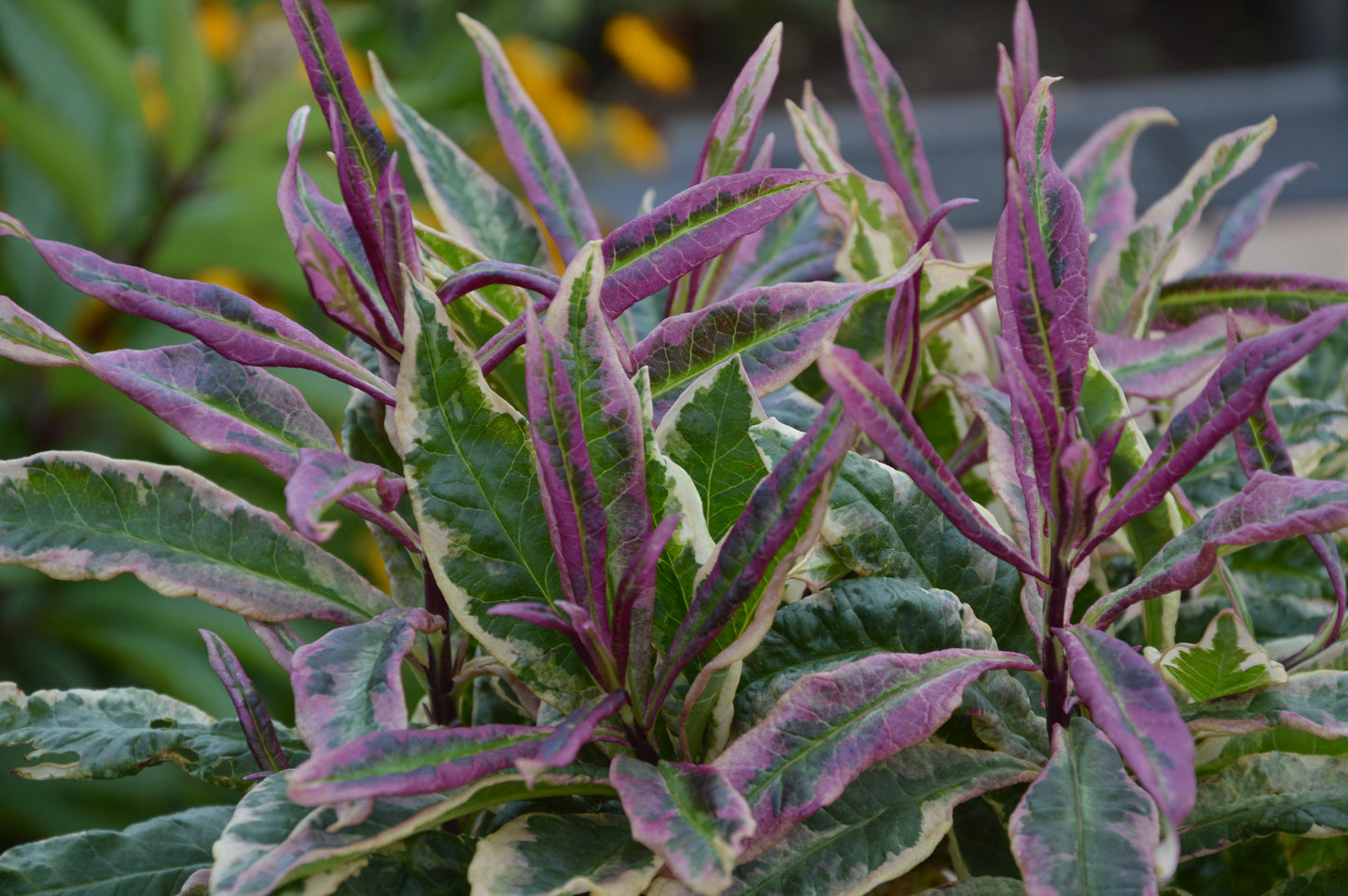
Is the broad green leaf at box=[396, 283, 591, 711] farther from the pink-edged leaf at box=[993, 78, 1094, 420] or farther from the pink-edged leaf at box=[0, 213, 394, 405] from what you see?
the pink-edged leaf at box=[993, 78, 1094, 420]

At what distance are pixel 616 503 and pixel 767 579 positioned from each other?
6 cm

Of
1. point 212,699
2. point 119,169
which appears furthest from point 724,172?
point 119,169

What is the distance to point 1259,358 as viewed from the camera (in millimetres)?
402

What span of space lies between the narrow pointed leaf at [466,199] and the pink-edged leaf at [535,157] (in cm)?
2

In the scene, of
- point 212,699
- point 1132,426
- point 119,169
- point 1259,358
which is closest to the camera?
point 1259,358

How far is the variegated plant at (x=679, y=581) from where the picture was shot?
40 centimetres

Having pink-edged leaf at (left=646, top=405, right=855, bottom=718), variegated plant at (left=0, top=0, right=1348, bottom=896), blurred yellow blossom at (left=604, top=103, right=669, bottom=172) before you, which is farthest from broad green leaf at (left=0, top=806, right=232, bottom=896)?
blurred yellow blossom at (left=604, top=103, right=669, bottom=172)

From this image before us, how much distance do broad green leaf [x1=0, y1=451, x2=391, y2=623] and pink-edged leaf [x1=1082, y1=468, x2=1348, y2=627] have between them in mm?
319

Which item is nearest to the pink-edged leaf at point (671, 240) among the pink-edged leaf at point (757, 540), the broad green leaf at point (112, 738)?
the pink-edged leaf at point (757, 540)

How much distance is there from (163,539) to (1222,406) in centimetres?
41

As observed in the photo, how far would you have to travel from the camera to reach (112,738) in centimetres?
53

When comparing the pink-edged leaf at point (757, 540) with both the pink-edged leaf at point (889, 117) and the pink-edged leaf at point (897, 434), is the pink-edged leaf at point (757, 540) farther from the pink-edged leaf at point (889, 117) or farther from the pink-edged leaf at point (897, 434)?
the pink-edged leaf at point (889, 117)

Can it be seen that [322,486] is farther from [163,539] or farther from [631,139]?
[631,139]

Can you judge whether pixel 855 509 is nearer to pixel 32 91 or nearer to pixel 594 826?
pixel 594 826
